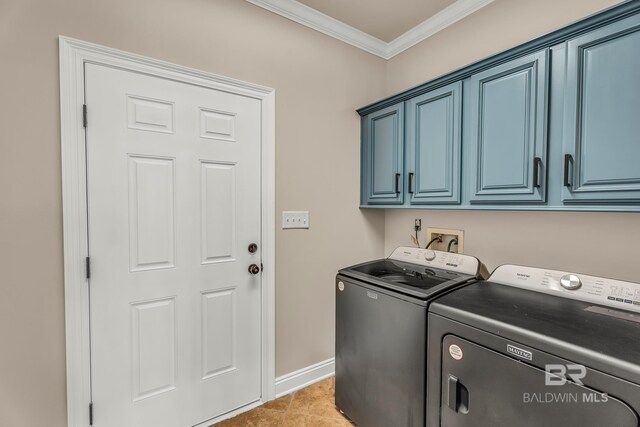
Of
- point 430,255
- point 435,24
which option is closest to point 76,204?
point 430,255

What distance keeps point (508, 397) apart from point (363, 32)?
2.45m

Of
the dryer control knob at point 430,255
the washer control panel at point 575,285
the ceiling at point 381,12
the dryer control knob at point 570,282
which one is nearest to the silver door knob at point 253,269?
the dryer control knob at point 430,255

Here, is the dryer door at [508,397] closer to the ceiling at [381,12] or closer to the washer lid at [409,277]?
the washer lid at [409,277]

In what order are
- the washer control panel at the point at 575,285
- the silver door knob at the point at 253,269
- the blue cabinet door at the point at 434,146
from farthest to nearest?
the silver door knob at the point at 253,269
the blue cabinet door at the point at 434,146
the washer control panel at the point at 575,285

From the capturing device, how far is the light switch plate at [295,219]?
2.04 meters

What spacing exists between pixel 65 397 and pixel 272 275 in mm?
1154

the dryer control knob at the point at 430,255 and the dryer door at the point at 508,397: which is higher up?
the dryer control knob at the point at 430,255

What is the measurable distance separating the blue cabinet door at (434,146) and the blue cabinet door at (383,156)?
0.25 feet

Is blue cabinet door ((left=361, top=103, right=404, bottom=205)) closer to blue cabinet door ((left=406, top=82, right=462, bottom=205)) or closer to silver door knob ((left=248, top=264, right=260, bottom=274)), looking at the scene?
Result: blue cabinet door ((left=406, top=82, right=462, bottom=205))

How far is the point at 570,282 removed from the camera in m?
1.37

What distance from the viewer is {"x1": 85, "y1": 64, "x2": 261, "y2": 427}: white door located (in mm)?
1485

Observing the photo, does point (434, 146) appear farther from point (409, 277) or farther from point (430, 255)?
point (409, 277)

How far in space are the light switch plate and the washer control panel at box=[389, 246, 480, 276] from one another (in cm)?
71

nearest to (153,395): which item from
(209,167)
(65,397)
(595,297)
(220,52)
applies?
(65,397)
